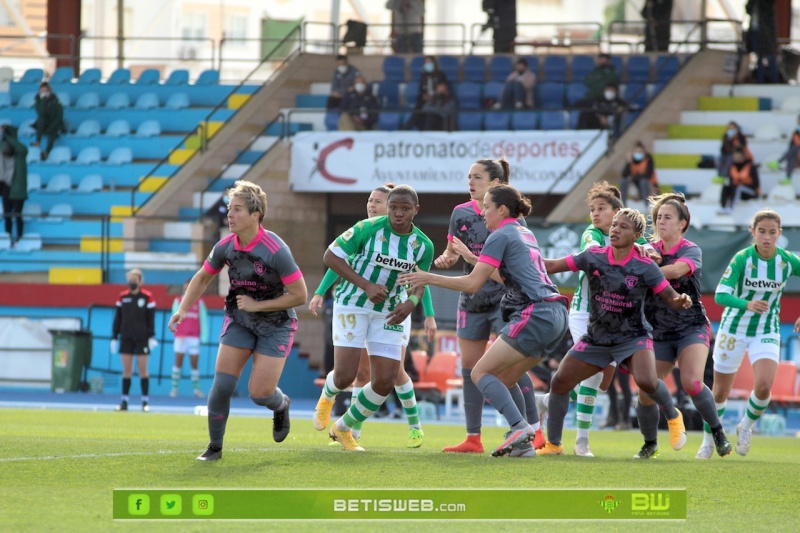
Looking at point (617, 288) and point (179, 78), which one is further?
point (179, 78)

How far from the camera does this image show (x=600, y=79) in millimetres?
26875

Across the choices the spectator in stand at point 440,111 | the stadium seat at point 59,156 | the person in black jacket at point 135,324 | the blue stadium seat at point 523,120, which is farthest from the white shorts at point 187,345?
the blue stadium seat at point 523,120

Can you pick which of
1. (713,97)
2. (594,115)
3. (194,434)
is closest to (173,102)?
(594,115)

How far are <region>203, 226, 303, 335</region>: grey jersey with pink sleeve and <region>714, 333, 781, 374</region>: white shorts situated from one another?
426cm

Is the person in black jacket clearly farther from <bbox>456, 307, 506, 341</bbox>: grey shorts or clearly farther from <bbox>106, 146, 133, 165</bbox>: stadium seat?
<bbox>456, 307, 506, 341</bbox>: grey shorts

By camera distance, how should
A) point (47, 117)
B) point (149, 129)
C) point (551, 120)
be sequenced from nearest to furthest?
point (551, 120) → point (47, 117) → point (149, 129)

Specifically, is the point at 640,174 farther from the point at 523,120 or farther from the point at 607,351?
the point at 607,351

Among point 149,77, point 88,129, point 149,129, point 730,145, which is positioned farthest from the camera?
point 149,77

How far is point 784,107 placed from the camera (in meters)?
27.0

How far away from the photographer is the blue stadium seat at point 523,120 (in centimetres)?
2675

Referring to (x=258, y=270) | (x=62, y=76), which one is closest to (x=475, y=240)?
(x=258, y=270)

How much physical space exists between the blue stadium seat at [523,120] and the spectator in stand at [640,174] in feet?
10.4

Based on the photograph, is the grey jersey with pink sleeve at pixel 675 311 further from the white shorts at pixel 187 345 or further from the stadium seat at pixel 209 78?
the stadium seat at pixel 209 78

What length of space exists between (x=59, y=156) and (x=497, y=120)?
10.0 meters
